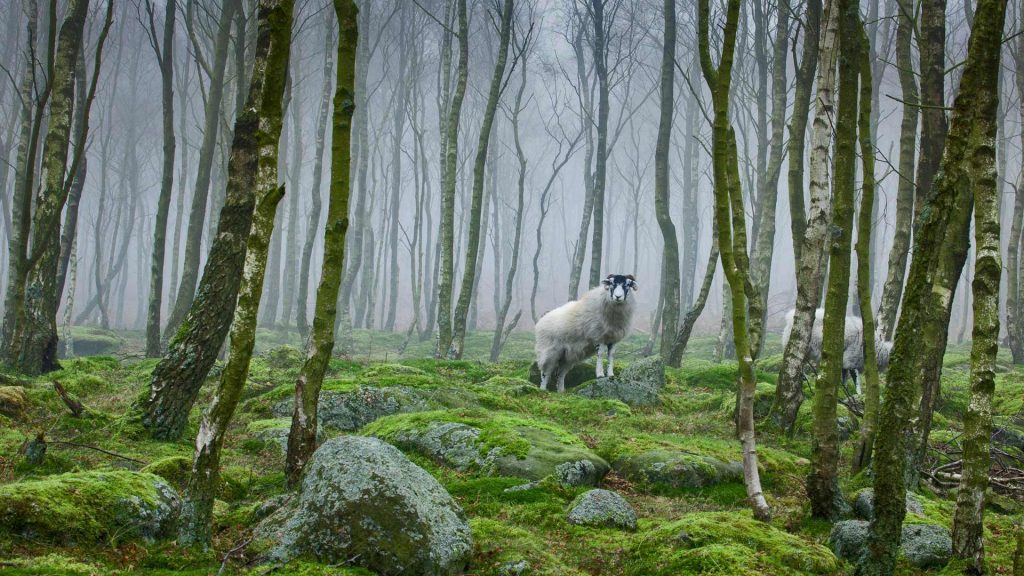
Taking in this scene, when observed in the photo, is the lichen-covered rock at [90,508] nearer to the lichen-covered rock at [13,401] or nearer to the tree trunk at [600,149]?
the lichen-covered rock at [13,401]

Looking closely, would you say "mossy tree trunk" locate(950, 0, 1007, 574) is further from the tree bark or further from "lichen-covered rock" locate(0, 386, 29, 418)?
the tree bark

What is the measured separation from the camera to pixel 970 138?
5.06 meters

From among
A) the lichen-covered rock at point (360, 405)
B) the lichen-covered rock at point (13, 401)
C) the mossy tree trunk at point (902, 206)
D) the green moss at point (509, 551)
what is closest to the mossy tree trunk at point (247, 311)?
the green moss at point (509, 551)

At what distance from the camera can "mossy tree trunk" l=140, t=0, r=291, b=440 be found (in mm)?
8258

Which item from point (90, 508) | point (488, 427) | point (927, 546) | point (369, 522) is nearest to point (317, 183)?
point (488, 427)

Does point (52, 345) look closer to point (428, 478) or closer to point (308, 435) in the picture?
point (308, 435)

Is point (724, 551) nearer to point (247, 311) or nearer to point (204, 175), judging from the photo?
point (247, 311)

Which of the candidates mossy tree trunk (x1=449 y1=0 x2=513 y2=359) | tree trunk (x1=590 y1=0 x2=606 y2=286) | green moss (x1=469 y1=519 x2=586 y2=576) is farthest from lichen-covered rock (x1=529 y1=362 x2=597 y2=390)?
green moss (x1=469 y1=519 x2=586 y2=576)

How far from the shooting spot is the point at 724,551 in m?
5.05

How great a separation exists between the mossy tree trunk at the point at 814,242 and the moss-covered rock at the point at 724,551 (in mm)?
5201

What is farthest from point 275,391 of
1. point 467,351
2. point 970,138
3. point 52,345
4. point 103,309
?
point 103,309

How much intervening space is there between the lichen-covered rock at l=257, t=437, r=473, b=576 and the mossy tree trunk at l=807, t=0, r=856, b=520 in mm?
3468

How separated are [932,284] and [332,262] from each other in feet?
14.9

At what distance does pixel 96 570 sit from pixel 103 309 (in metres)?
33.7
